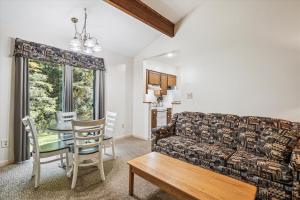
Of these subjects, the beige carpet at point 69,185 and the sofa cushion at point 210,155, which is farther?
the sofa cushion at point 210,155

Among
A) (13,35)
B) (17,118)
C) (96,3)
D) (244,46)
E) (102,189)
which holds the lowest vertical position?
(102,189)

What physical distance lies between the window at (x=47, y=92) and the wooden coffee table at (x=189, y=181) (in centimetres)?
215

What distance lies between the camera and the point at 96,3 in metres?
2.71

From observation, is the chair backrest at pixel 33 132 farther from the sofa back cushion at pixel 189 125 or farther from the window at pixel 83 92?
the sofa back cushion at pixel 189 125

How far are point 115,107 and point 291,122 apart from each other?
375 centimetres

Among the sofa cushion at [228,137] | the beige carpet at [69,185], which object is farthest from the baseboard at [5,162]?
the sofa cushion at [228,137]

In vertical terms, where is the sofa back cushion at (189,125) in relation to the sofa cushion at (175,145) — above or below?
above

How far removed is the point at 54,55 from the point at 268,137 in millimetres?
3968

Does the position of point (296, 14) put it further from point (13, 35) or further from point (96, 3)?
point (13, 35)

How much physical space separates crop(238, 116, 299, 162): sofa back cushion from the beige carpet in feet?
4.64

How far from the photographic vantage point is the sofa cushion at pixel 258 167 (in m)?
1.70

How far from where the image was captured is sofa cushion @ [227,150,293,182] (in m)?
1.70

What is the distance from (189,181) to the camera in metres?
1.56

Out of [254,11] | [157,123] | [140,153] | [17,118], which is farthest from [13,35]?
[254,11]
